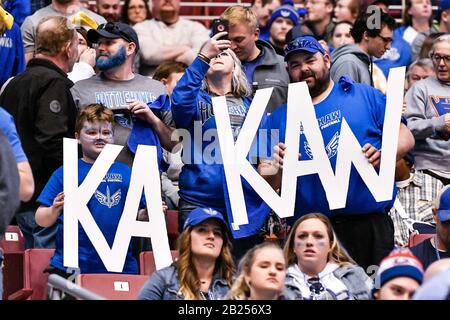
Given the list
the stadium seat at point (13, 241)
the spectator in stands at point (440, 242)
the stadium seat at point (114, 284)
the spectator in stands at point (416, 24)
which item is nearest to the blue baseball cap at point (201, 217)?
the stadium seat at point (114, 284)

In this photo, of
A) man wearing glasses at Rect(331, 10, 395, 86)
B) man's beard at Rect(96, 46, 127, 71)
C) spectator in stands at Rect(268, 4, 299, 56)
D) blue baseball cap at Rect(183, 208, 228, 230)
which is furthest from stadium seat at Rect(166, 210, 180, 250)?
spectator in stands at Rect(268, 4, 299, 56)

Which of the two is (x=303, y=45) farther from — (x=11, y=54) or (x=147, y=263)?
(x=11, y=54)

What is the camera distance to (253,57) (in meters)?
11.3

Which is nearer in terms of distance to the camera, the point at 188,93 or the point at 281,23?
the point at 188,93

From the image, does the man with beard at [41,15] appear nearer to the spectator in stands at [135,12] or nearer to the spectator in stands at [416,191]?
the spectator in stands at [135,12]

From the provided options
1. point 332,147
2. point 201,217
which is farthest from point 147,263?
point 332,147

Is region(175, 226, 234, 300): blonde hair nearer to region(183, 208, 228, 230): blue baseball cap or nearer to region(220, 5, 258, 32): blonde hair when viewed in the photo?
region(183, 208, 228, 230): blue baseball cap

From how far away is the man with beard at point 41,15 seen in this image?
492 inches

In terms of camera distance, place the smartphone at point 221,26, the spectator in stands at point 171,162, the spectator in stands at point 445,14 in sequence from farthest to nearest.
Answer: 1. the spectator in stands at point 445,14
2. the spectator in stands at point 171,162
3. the smartphone at point 221,26

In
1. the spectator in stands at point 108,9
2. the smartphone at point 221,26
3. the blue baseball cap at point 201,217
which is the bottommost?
the blue baseball cap at point 201,217

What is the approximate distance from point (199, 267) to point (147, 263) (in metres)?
0.89

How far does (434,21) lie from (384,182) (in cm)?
608

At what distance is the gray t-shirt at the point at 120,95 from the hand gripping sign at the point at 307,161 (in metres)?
0.71
